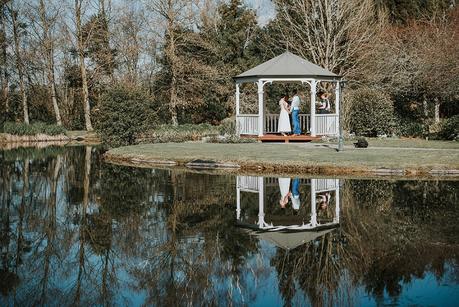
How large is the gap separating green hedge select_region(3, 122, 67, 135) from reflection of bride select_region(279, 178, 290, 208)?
A: 2786cm

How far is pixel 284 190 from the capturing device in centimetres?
1511

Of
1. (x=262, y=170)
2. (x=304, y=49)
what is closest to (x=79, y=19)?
(x=304, y=49)

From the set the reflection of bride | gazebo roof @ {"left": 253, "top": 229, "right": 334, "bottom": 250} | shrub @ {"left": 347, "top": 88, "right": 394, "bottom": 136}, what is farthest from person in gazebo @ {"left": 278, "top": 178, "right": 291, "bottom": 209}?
shrub @ {"left": 347, "top": 88, "right": 394, "bottom": 136}

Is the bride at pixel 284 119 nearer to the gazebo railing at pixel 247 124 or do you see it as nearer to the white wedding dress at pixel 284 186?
the gazebo railing at pixel 247 124

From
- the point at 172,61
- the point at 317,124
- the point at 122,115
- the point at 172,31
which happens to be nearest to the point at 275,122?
the point at 317,124

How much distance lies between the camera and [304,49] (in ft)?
136

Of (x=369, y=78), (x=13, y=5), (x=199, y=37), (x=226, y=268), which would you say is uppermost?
(x=13, y=5)

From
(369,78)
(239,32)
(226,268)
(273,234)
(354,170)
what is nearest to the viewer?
(226,268)

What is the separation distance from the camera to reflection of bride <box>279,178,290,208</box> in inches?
520

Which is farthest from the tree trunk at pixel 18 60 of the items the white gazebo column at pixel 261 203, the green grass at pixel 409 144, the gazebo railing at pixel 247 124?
the white gazebo column at pixel 261 203

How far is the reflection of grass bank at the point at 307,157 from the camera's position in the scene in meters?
18.9

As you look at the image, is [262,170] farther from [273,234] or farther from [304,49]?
[304,49]

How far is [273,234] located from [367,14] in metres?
34.3

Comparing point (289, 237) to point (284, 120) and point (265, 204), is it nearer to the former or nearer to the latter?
point (265, 204)
